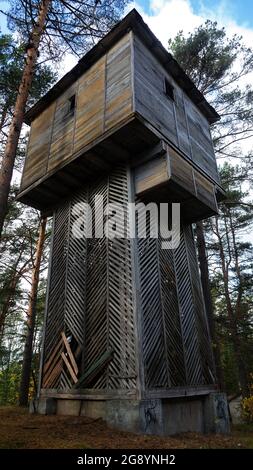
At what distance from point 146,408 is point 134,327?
1.58 m

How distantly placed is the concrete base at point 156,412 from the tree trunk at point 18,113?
444 cm

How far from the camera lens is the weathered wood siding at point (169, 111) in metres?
8.89

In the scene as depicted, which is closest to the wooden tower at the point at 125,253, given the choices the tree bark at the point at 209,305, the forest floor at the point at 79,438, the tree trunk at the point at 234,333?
the forest floor at the point at 79,438

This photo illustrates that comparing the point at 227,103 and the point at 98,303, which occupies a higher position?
the point at 227,103

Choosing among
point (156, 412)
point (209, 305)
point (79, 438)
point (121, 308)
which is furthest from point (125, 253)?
point (209, 305)

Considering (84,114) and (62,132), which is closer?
(84,114)

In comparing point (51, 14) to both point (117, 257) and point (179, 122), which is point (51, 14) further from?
point (117, 257)

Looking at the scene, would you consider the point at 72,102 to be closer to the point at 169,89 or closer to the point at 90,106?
the point at 90,106

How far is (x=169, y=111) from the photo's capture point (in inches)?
396

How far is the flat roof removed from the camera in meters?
9.77

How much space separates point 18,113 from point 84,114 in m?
2.04
